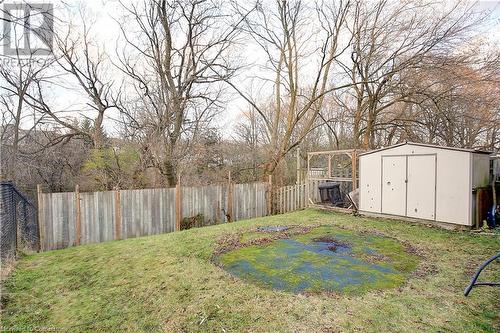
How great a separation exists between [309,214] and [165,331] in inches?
285

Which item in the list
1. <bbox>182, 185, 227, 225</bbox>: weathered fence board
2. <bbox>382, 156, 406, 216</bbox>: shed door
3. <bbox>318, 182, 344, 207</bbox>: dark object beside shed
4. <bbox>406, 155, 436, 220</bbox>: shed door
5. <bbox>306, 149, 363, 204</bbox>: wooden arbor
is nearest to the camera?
<bbox>406, 155, 436, 220</bbox>: shed door

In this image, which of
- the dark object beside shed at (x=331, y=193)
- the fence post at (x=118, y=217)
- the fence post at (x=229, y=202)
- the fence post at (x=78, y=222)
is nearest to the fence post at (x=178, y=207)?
the fence post at (x=118, y=217)

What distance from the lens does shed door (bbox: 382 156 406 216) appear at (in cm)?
793

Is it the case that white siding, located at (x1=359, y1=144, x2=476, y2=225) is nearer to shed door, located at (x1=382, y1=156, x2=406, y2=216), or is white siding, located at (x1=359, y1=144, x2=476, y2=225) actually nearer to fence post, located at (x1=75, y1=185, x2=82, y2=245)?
shed door, located at (x1=382, y1=156, x2=406, y2=216)

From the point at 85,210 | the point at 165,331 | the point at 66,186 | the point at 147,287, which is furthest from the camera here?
the point at 66,186

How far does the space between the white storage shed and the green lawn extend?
2130 millimetres

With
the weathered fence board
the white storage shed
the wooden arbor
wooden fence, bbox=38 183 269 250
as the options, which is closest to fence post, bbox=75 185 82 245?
wooden fence, bbox=38 183 269 250

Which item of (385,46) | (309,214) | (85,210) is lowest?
(309,214)

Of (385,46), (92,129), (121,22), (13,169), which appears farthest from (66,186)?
(385,46)

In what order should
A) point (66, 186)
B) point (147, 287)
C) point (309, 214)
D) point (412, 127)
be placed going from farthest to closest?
1. point (412, 127)
2. point (66, 186)
3. point (309, 214)
4. point (147, 287)

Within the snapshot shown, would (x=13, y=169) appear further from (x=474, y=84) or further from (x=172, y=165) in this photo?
(x=474, y=84)

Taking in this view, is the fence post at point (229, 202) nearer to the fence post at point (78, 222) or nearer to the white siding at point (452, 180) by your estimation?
the fence post at point (78, 222)

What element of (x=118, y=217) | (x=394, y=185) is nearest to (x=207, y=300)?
(x=118, y=217)

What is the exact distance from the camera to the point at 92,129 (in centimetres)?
1180
